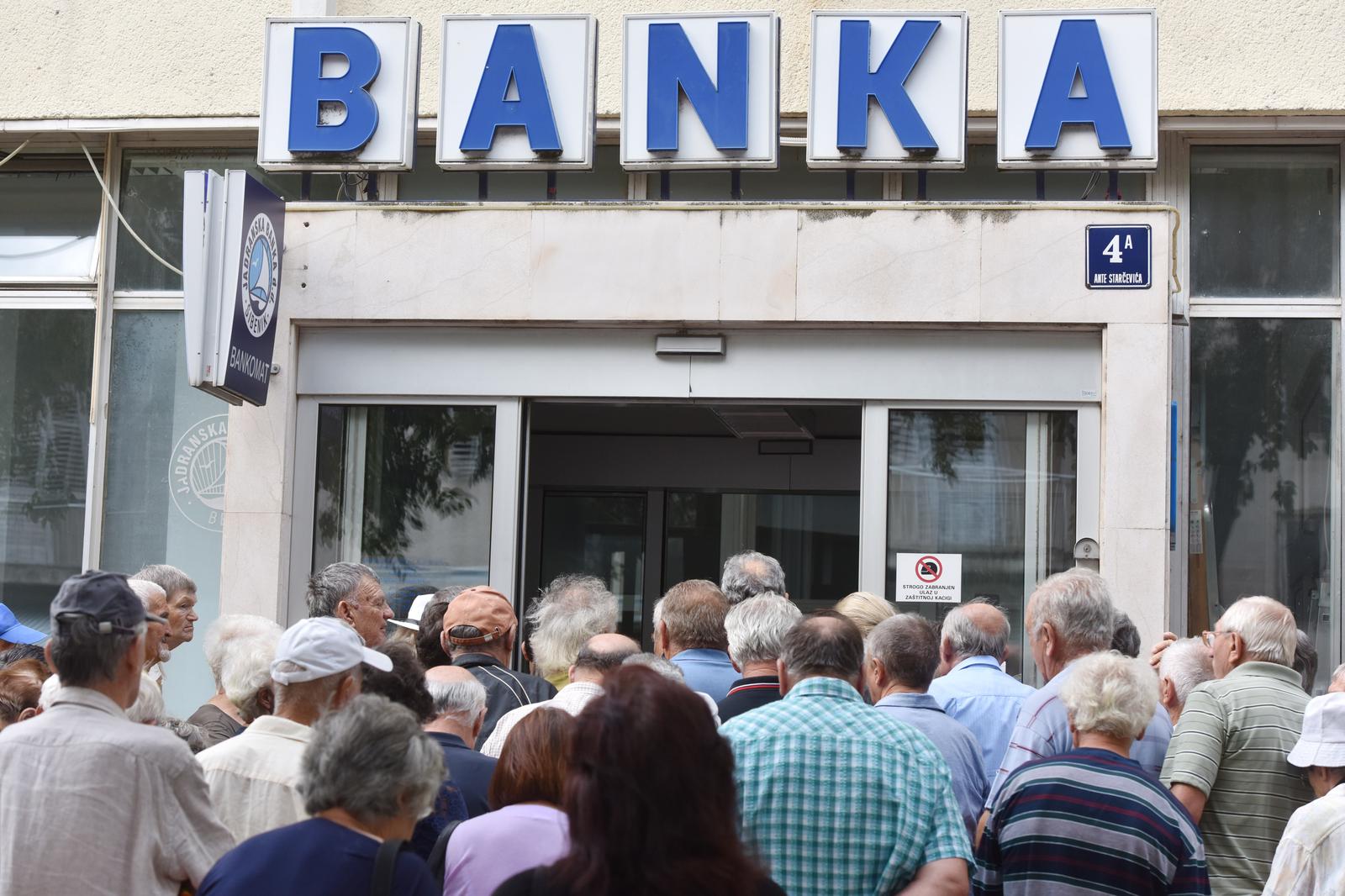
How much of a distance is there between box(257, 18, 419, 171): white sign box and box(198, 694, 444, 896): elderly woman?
637 centimetres

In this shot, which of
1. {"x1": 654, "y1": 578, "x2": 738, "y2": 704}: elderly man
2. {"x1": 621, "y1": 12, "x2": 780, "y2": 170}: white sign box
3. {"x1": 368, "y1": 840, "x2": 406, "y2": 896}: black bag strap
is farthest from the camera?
{"x1": 621, "y1": 12, "x2": 780, "y2": 170}: white sign box

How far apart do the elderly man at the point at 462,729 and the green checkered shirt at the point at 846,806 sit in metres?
0.87

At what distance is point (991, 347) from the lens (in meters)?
9.02

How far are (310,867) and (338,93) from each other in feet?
22.8

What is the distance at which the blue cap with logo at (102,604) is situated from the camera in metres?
3.88

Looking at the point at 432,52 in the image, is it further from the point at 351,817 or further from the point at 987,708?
the point at 351,817

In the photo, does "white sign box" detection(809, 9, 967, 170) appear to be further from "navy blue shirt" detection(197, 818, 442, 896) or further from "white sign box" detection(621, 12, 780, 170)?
"navy blue shirt" detection(197, 818, 442, 896)

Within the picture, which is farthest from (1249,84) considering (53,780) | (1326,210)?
(53,780)

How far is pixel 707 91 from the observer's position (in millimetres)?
9156

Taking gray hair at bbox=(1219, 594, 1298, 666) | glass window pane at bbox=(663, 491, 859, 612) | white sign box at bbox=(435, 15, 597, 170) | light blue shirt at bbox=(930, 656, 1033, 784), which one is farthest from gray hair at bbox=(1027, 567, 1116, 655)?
glass window pane at bbox=(663, 491, 859, 612)

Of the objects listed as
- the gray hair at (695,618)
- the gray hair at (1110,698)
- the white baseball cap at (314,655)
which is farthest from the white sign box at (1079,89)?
the white baseball cap at (314,655)

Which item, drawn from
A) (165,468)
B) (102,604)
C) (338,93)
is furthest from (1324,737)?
(165,468)

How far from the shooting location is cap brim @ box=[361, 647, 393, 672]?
4.21 metres

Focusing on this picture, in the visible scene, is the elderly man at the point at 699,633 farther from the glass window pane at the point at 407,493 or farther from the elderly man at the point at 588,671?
the glass window pane at the point at 407,493
